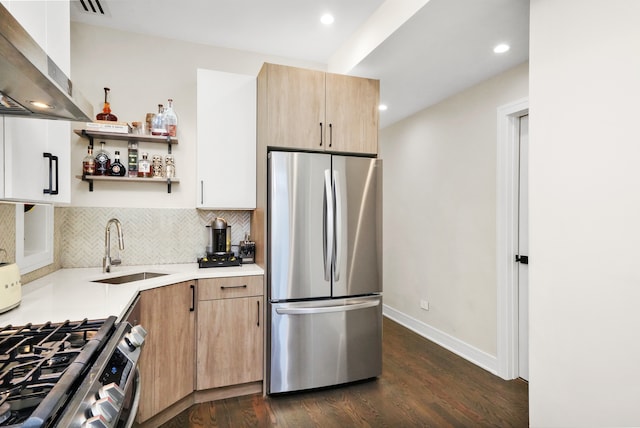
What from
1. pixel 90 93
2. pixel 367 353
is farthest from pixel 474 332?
pixel 90 93

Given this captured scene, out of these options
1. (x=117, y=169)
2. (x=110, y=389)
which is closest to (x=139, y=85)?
(x=117, y=169)

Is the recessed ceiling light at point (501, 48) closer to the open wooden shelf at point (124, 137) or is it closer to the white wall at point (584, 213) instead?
the white wall at point (584, 213)

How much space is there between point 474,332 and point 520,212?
1166mm

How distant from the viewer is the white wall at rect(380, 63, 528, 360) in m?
2.98

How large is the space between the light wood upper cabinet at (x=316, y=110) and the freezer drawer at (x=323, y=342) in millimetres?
1208

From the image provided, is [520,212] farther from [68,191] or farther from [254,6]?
[68,191]

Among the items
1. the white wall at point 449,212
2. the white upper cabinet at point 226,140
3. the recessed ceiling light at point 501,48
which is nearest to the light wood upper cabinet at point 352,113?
the white upper cabinet at point 226,140

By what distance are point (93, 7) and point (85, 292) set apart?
2.02 metres

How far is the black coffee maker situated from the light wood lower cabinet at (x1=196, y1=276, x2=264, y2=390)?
1.42ft

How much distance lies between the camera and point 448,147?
3.50 metres

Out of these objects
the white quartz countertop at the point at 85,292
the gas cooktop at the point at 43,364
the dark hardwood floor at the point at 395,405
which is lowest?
the dark hardwood floor at the point at 395,405

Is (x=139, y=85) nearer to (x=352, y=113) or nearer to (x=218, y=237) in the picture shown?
(x=218, y=237)

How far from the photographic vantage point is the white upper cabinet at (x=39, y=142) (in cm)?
138

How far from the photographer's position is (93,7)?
2.45 m
